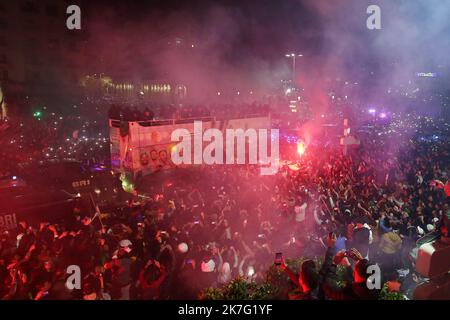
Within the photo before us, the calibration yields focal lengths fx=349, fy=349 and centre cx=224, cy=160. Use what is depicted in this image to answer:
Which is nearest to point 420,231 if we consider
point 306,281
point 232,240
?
point 232,240

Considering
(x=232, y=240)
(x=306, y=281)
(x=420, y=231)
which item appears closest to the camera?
(x=306, y=281)

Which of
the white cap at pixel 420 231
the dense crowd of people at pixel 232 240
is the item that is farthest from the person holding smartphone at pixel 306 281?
the white cap at pixel 420 231

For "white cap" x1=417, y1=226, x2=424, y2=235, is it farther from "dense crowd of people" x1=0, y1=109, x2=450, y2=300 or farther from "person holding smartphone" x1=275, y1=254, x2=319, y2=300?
"person holding smartphone" x1=275, y1=254, x2=319, y2=300

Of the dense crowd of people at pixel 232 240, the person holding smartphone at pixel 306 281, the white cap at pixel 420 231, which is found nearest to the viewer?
the person holding smartphone at pixel 306 281

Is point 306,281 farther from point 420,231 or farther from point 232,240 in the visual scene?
point 420,231

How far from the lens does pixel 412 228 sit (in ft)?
18.6

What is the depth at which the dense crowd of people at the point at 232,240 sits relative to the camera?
13.6 feet

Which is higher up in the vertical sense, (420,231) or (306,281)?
(306,281)

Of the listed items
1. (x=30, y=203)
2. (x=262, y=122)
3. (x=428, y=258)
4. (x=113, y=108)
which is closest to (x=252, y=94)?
(x=262, y=122)

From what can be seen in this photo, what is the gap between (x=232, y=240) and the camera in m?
5.37

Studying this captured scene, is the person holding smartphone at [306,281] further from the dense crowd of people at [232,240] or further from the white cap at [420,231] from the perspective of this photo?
the white cap at [420,231]

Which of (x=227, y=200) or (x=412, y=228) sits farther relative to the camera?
(x=227, y=200)
